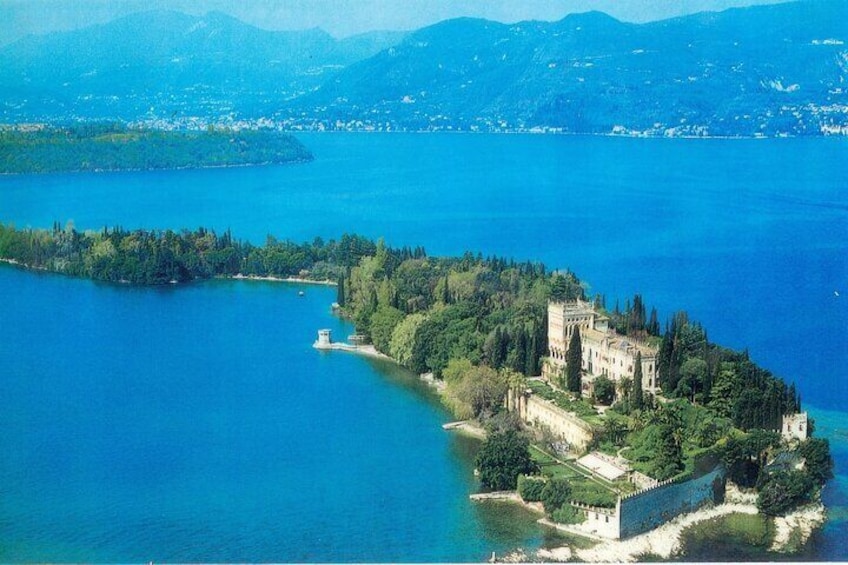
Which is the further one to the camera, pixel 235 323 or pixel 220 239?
pixel 220 239

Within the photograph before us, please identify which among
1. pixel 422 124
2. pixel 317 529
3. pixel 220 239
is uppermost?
pixel 422 124

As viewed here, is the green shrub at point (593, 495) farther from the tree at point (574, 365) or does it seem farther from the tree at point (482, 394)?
the tree at point (482, 394)

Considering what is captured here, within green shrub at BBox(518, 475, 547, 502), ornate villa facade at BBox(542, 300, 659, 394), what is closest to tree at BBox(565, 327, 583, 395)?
ornate villa facade at BBox(542, 300, 659, 394)

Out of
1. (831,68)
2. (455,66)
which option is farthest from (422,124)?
(831,68)

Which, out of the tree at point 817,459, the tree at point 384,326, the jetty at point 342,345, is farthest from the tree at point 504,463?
the jetty at point 342,345

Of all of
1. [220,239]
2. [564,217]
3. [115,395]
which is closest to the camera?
[115,395]

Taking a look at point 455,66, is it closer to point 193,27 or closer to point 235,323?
point 193,27

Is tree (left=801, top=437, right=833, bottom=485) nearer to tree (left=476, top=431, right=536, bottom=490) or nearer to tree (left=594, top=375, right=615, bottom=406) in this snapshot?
tree (left=594, top=375, right=615, bottom=406)

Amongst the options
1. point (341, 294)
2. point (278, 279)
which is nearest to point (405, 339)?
point (341, 294)
